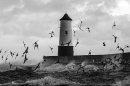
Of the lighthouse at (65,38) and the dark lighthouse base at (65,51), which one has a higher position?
the lighthouse at (65,38)

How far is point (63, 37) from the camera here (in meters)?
39.5

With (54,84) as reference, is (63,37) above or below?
above

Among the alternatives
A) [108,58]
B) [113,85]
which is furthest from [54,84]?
[108,58]

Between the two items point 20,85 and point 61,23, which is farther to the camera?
point 61,23

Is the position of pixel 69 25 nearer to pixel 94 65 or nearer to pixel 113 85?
pixel 94 65

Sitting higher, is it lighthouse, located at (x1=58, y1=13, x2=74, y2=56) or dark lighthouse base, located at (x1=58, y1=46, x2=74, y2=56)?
lighthouse, located at (x1=58, y1=13, x2=74, y2=56)

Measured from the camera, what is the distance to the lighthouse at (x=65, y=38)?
3894 cm

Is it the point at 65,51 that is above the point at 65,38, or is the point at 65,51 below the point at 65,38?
below

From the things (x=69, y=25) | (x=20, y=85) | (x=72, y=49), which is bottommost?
(x=20, y=85)

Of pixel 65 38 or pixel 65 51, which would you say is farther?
pixel 65 38

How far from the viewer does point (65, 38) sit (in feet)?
129

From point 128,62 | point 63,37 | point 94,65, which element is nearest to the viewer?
point 128,62

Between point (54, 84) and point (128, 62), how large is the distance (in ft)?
34.2

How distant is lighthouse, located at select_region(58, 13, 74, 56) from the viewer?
38938mm
